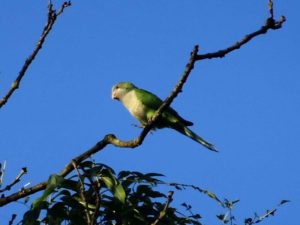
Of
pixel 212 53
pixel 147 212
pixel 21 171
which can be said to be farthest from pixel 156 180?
pixel 212 53

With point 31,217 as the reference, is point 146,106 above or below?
above

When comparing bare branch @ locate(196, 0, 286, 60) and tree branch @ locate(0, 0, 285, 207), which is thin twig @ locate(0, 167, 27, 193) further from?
bare branch @ locate(196, 0, 286, 60)

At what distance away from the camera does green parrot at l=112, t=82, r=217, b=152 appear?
6.80m

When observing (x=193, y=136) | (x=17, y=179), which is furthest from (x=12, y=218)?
(x=193, y=136)

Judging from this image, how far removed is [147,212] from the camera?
4.19 metres

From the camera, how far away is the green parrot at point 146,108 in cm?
680

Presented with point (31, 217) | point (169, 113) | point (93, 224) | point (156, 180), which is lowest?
point (93, 224)

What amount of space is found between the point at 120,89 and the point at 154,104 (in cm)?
101

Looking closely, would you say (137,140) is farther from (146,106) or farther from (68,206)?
(146,106)

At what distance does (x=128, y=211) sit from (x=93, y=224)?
0.85 m

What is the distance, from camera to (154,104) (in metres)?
7.30

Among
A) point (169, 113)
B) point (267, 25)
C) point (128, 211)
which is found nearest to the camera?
point (267, 25)

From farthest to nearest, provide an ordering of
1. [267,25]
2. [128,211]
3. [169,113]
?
[169,113], [128,211], [267,25]

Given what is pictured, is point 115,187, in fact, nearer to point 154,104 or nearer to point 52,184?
point 52,184
